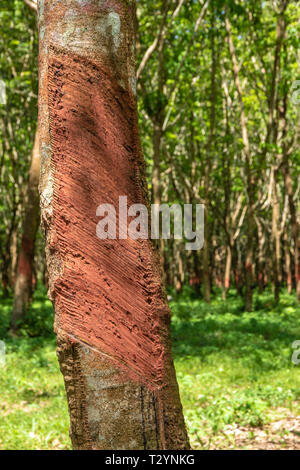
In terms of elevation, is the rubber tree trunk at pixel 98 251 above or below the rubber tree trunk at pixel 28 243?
above

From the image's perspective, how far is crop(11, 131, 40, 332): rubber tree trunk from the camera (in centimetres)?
1038

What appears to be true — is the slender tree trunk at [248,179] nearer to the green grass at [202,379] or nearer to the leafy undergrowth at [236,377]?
the leafy undergrowth at [236,377]

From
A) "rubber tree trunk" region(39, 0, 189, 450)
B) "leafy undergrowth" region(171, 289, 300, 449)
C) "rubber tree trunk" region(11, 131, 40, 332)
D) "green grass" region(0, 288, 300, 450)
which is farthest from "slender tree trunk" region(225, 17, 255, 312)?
"rubber tree trunk" region(39, 0, 189, 450)

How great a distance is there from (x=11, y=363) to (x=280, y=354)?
13.9ft

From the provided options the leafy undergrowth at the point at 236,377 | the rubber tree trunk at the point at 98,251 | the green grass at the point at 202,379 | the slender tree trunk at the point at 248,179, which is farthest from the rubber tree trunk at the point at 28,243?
the rubber tree trunk at the point at 98,251

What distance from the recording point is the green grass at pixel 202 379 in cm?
561

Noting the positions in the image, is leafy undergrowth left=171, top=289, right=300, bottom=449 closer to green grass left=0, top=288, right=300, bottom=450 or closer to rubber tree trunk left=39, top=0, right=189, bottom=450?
green grass left=0, top=288, right=300, bottom=450

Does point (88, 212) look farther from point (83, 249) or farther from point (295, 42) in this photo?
→ point (295, 42)

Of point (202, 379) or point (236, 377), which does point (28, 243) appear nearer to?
point (202, 379)

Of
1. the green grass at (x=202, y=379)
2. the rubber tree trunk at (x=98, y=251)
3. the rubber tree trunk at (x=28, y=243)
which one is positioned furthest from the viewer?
the rubber tree trunk at (x=28, y=243)

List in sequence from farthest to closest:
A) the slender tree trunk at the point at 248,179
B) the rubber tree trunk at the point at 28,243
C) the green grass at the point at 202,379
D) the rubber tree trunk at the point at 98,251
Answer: the slender tree trunk at the point at 248,179 < the rubber tree trunk at the point at 28,243 < the green grass at the point at 202,379 < the rubber tree trunk at the point at 98,251

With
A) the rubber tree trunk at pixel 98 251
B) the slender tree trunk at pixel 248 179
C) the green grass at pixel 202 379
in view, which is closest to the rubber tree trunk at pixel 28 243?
the green grass at pixel 202 379

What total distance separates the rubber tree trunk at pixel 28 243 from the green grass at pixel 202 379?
1.50 feet

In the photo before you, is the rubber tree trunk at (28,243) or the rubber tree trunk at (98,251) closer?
the rubber tree trunk at (98,251)
